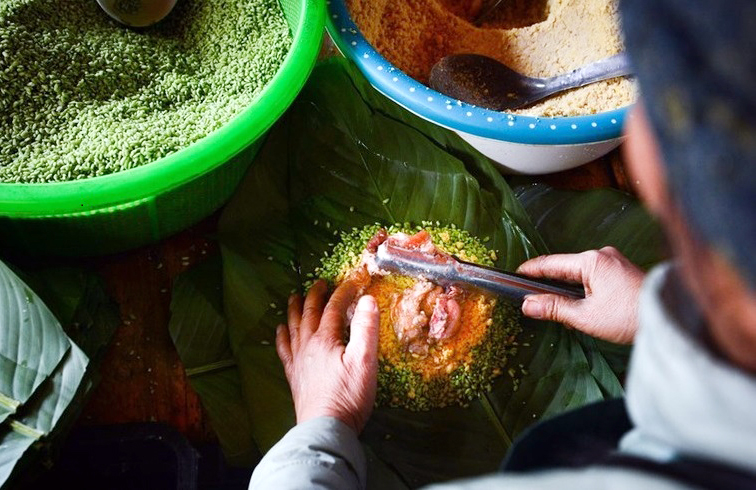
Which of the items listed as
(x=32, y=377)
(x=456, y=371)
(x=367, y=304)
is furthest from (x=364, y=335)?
(x=32, y=377)

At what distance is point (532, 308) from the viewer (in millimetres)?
948

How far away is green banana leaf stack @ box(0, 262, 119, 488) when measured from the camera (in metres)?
0.86

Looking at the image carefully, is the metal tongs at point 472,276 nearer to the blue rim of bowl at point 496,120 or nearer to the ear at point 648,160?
the blue rim of bowl at point 496,120

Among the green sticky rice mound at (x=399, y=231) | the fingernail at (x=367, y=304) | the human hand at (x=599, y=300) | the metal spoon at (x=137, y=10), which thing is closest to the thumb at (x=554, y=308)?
the human hand at (x=599, y=300)

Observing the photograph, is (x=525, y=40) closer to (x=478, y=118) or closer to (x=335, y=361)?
(x=478, y=118)

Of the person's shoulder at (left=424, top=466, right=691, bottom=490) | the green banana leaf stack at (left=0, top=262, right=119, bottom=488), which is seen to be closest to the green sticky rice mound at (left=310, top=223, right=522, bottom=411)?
the green banana leaf stack at (left=0, top=262, right=119, bottom=488)

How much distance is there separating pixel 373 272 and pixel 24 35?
1.99ft

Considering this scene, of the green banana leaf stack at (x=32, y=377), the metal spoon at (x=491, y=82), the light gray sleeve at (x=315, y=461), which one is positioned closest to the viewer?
the light gray sleeve at (x=315, y=461)

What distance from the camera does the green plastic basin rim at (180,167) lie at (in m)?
0.84

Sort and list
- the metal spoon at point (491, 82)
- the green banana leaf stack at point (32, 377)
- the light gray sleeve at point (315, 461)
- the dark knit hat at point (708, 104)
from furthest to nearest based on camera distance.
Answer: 1. the metal spoon at point (491, 82)
2. the green banana leaf stack at point (32, 377)
3. the light gray sleeve at point (315, 461)
4. the dark knit hat at point (708, 104)

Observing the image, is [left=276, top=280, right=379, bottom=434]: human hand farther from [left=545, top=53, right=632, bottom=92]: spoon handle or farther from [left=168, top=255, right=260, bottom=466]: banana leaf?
[left=545, top=53, right=632, bottom=92]: spoon handle

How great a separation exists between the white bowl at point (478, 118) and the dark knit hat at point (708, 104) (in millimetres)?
675

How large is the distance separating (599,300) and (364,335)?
31 cm

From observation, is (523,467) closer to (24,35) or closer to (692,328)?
(692,328)
